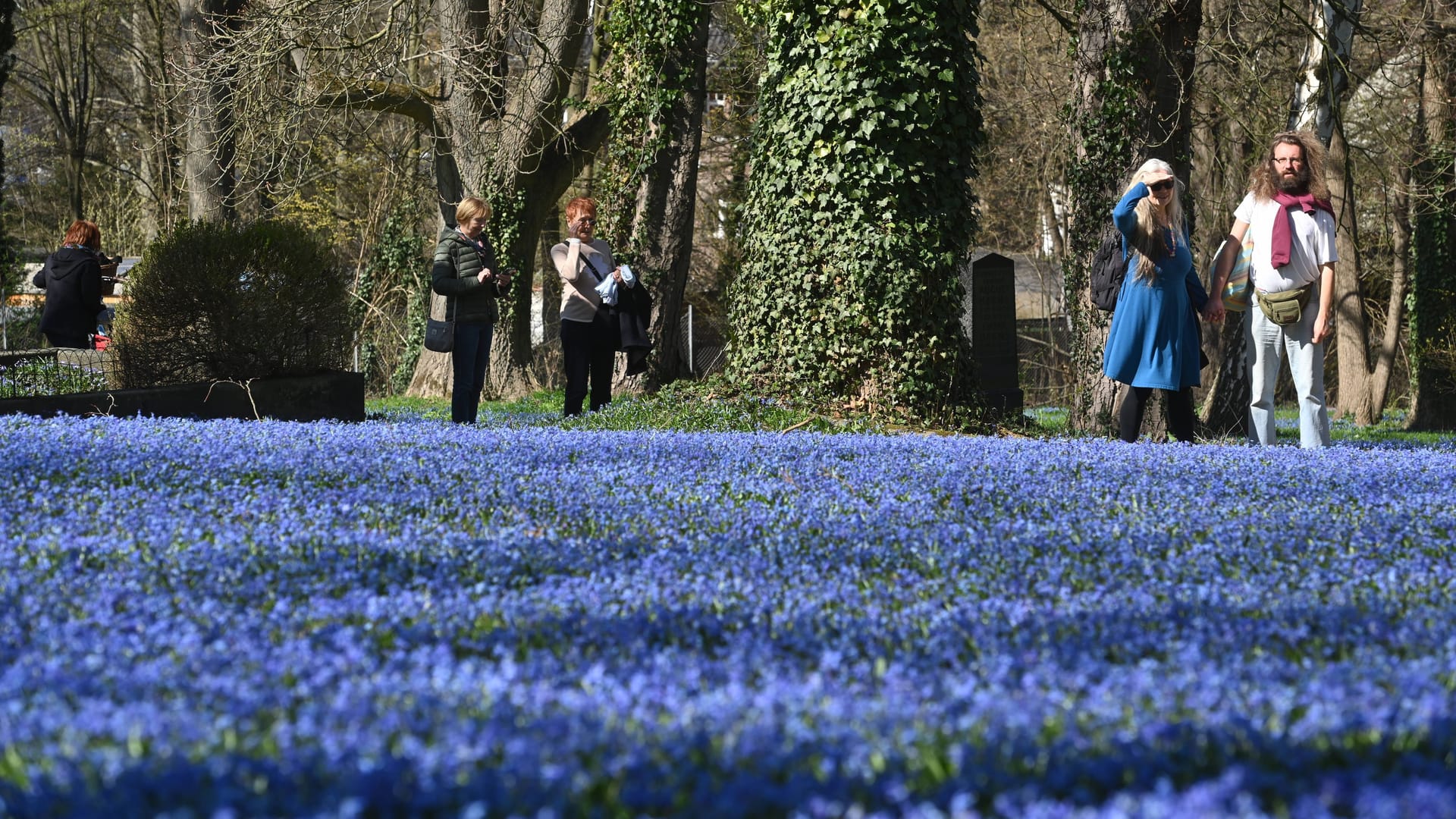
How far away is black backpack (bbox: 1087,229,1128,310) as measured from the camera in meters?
8.89

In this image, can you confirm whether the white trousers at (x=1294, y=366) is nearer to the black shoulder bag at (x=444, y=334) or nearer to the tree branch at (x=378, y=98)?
the black shoulder bag at (x=444, y=334)

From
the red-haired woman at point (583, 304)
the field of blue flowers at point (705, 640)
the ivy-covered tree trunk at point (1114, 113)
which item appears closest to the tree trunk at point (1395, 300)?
the ivy-covered tree trunk at point (1114, 113)

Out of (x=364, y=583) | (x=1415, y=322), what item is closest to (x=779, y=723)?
(x=364, y=583)

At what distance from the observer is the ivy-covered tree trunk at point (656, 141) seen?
14758 mm

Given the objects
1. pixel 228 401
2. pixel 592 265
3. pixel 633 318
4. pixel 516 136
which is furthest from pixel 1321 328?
pixel 516 136

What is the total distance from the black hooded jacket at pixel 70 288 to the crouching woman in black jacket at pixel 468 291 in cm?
394

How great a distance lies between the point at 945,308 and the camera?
36.3 ft

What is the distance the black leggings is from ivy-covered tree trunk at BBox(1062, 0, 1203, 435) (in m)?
2.46

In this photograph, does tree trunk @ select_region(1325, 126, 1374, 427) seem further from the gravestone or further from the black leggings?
the black leggings

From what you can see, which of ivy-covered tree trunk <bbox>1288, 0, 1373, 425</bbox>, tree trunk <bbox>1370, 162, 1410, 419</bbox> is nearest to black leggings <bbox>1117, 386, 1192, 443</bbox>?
ivy-covered tree trunk <bbox>1288, 0, 1373, 425</bbox>

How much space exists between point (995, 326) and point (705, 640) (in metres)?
13.9

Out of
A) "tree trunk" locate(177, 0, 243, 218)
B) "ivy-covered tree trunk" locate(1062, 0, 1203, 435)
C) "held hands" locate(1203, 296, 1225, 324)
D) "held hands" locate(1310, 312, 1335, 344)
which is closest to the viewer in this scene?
"held hands" locate(1310, 312, 1335, 344)

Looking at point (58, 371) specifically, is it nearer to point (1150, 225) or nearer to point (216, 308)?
point (216, 308)

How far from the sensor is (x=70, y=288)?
12.2 meters
